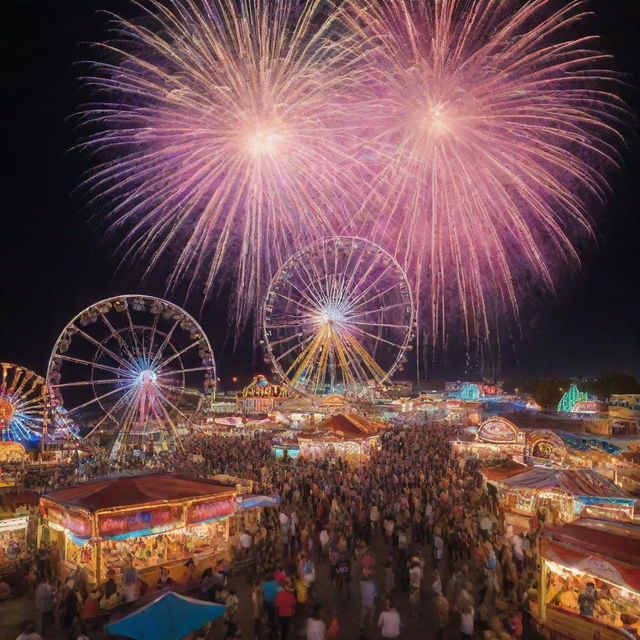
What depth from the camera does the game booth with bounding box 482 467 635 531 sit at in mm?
13166

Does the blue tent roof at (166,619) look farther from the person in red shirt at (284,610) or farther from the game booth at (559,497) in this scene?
the game booth at (559,497)

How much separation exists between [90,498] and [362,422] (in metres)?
18.8

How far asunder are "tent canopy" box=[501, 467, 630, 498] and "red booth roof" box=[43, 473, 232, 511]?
24.7 ft

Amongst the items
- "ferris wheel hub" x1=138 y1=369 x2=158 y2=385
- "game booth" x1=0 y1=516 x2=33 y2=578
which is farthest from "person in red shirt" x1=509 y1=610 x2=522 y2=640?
"ferris wheel hub" x1=138 y1=369 x2=158 y2=385

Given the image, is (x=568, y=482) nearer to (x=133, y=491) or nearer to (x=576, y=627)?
(x=576, y=627)

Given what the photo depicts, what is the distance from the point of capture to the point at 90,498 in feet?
35.1

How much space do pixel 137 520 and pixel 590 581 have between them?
7.93 meters

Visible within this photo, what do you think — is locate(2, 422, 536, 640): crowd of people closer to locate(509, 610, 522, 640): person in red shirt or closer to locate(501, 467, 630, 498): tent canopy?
locate(509, 610, 522, 640): person in red shirt

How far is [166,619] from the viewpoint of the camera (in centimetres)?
651

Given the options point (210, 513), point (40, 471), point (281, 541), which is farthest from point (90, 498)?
point (40, 471)

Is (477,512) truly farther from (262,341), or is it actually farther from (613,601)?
(262,341)

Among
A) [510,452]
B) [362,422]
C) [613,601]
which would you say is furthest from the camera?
[362,422]

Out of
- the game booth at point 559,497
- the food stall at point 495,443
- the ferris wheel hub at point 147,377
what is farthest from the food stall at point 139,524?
the ferris wheel hub at point 147,377

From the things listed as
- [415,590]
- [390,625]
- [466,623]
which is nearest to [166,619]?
[390,625]
